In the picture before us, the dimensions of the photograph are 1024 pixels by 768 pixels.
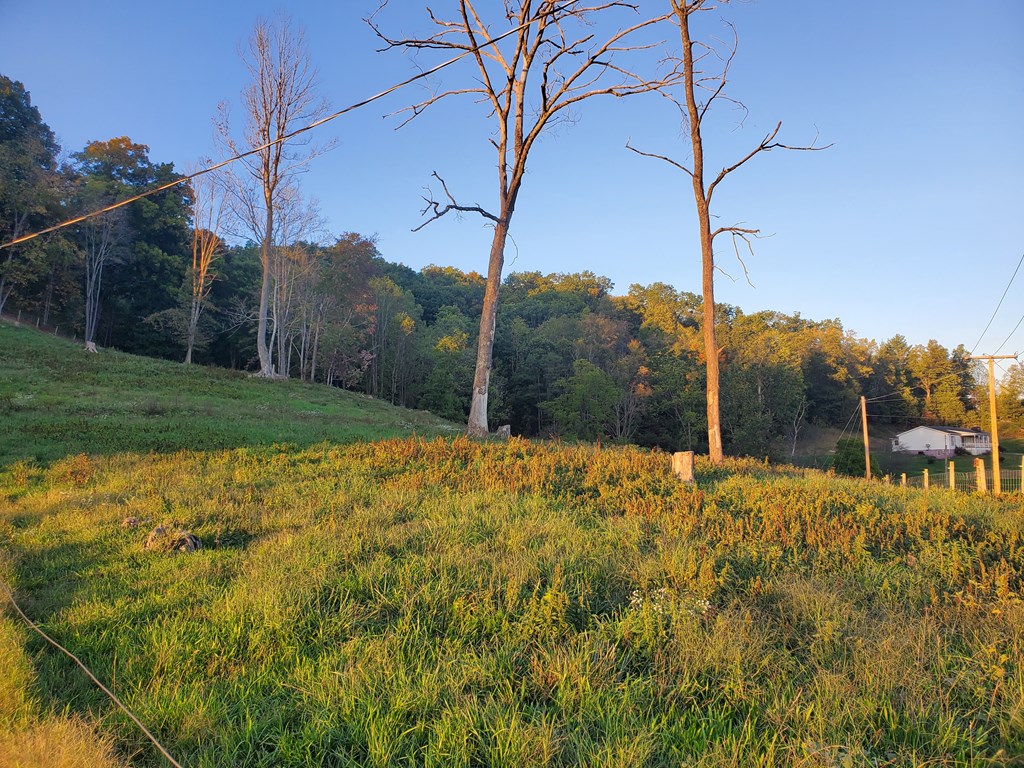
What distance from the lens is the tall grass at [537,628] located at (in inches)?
102

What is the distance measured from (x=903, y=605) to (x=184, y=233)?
53.8 meters

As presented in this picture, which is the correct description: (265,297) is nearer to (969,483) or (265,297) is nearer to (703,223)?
(703,223)

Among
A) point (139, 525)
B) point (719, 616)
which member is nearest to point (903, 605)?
point (719, 616)

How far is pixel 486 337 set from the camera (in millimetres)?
13328

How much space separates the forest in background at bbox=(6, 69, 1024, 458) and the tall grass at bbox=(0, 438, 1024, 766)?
94.7ft

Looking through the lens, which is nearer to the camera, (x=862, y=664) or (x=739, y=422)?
(x=862, y=664)

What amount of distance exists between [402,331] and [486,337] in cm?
4042

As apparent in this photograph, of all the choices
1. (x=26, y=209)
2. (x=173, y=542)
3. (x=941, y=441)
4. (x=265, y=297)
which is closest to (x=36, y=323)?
(x=26, y=209)

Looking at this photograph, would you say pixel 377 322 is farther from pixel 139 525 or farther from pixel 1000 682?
pixel 1000 682

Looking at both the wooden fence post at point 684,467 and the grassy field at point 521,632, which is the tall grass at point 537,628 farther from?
the wooden fence post at point 684,467

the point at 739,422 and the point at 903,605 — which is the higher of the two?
the point at 739,422

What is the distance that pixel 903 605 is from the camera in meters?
3.90

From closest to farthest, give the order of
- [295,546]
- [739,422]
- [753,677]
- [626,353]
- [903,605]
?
[753,677]
[903,605]
[295,546]
[739,422]
[626,353]

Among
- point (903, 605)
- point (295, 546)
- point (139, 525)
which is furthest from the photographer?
point (139, 525)
